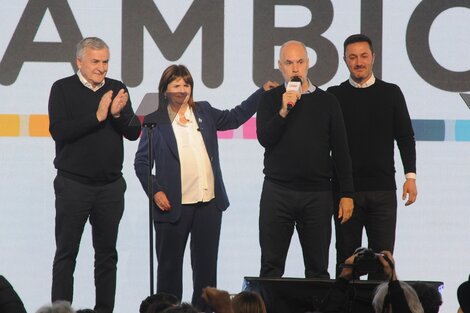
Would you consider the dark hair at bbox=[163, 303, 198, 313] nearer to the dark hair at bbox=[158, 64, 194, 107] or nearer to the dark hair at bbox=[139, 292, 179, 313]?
Result: the dark hair at bbox=[139, 292, 179, 313]

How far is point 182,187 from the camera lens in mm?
5688

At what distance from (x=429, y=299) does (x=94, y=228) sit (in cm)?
191

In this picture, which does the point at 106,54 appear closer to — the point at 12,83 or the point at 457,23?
the point at 12,83

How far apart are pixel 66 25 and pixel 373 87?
2.07 meters

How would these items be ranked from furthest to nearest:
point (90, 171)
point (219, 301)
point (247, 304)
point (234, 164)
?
point (234, 164), point (90, 171), point (247, 304), point (219, 301)

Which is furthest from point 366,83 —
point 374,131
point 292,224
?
point 292,224

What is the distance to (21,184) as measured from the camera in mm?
6887

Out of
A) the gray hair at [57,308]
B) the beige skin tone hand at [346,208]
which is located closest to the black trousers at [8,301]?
the gray hair at [57,308]

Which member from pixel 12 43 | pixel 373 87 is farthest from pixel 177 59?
pixel 373 87

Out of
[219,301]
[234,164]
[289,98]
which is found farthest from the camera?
[234,164]

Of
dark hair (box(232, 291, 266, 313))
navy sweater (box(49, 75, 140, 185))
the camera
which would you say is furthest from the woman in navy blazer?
dark hair (box(232, 291, 266, 313))

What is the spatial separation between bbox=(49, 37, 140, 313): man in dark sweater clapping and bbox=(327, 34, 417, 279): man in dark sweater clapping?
116 centimetres

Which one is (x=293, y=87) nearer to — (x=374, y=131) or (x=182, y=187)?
(x=374, y=131)

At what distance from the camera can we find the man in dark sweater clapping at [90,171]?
556 centimetres
